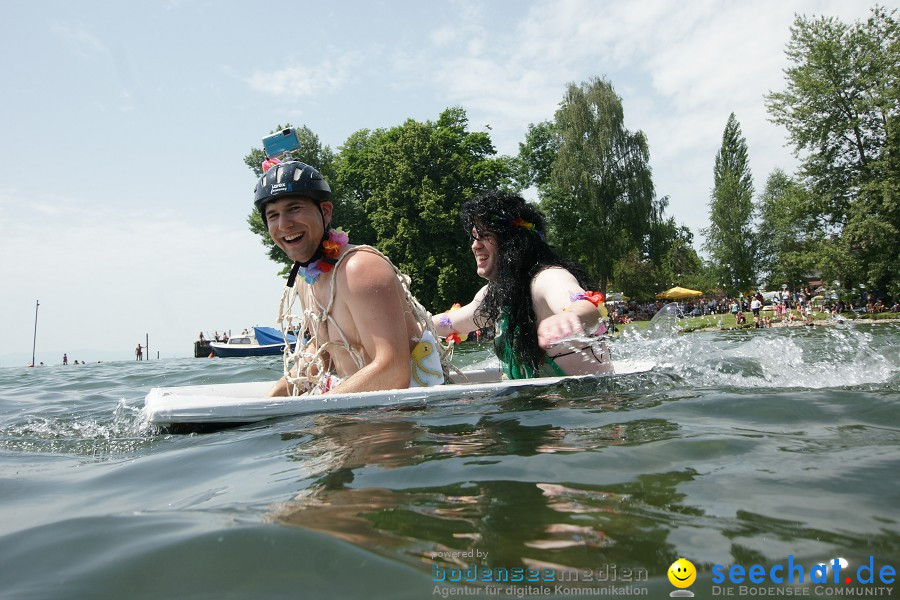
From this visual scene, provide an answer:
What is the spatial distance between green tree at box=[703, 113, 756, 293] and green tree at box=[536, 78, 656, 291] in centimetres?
1116

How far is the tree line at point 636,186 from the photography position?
25.2 metres

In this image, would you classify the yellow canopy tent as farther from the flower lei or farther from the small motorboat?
the flower lei

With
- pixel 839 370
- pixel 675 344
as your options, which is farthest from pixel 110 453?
pixel 675 344

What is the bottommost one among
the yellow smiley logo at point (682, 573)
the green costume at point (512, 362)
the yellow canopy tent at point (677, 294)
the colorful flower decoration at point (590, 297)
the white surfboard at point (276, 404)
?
the yellow smiley logo at point (682, 573)

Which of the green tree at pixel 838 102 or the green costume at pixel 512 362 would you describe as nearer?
the green costume at pixel 512 362

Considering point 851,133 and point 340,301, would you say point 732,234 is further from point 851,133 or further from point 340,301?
point 340,301

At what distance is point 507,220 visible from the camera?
4.61 meters

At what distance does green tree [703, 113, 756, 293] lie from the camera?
41250mm

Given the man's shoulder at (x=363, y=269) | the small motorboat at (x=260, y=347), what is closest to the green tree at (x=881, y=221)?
the small motorboat at (x=260, y=347)

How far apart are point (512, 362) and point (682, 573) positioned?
10.9 feet

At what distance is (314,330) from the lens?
4.21m

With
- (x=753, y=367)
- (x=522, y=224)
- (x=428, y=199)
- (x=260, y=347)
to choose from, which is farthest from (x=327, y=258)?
(x=260, y=347)

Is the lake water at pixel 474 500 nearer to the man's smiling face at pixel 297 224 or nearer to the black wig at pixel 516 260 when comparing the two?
the black wig at pixel 516 260

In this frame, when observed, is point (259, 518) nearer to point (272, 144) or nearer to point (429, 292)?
point (272, 144)
